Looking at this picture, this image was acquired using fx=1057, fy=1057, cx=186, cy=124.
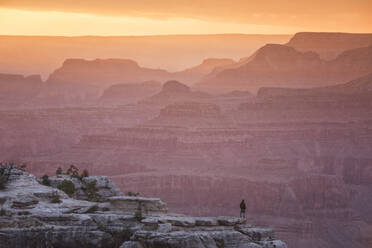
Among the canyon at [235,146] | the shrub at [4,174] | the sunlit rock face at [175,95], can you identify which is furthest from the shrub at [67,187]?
the sunlit rock face at [175,95]

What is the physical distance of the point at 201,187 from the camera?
102562mm

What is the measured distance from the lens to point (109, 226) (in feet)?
134

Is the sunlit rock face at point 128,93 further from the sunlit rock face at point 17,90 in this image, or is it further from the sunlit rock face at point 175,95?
the sunlit rock face at point 175,95

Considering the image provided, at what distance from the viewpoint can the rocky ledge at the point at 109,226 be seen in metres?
38.9

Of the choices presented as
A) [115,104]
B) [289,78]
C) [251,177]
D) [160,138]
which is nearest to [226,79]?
[289,78]

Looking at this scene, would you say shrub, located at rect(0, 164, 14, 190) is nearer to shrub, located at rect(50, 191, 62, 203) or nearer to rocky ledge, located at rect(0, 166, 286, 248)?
rocky ledge, located at rect(0, 166, 286, 248)

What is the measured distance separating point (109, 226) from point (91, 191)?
7705mm

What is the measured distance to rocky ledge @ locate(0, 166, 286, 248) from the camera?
38.9m

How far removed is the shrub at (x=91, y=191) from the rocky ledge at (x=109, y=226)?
3.49 m

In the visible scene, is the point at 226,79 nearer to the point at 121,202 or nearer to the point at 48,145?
the point at 48,145

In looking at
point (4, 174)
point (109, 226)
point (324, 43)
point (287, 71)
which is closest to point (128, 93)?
point (287, 71)

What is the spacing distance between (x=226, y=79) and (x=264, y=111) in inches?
1660

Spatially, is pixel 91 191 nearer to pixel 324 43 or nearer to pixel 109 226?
pixel 109 226

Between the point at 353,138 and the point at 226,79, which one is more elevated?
the point at 226,79
